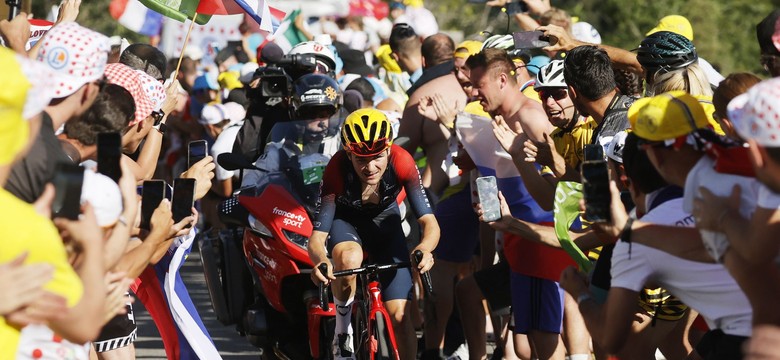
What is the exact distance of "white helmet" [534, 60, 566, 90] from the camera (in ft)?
25.8

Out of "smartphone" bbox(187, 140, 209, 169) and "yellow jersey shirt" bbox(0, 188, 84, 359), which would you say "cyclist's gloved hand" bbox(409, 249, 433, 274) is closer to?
"smartphone" bbox(187, 140, 209, 169)

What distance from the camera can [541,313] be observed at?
25.8 ft

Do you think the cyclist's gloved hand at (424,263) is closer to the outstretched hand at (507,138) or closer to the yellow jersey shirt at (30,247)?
the outstretched hand at (507,138)

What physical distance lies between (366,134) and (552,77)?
1.14 m

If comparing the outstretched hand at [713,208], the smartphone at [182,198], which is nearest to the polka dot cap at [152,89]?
the smartphone at [182,198]

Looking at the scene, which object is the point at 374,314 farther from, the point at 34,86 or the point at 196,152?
the point at 34,86

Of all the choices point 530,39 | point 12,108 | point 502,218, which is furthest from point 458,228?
point 12,108

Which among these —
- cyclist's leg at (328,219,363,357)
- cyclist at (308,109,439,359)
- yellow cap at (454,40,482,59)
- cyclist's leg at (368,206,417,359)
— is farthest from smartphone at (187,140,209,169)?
yellow cap at (454,40,482,59)

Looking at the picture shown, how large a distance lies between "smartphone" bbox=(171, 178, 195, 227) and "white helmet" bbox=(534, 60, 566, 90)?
2.84 metres

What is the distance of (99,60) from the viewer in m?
5.11

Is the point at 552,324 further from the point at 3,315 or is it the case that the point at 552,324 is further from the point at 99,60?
the point at 3,315

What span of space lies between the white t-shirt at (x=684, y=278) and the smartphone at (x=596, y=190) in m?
0.29

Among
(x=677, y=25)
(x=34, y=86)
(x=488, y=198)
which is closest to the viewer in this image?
(x=34, y=86)

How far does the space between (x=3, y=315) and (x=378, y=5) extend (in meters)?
20.3
